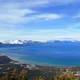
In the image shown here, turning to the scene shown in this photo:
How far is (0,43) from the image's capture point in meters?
159

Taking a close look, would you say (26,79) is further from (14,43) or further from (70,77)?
(14,43)

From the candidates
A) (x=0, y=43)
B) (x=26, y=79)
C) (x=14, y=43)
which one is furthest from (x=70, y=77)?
(x=14, y=43)

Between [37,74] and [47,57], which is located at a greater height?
[47,57]

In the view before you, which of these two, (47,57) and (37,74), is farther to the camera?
(47,57)

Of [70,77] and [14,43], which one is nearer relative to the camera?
[70,77]

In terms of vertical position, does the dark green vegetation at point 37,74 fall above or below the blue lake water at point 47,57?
below

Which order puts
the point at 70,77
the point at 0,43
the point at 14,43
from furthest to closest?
the point at 14,43 < the point at 0,43 < the point at 70,77

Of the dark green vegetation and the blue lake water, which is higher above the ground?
the blue lake water

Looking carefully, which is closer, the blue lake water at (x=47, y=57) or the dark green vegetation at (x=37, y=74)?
the dark green vegetation at (x=37, y=74)

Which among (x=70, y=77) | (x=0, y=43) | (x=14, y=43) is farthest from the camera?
(x=14, y=43)

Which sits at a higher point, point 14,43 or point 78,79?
point 14,43

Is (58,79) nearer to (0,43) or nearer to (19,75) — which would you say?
(19,75)

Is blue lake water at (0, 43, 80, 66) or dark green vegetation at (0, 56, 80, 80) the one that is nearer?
dark green vegetation at (0, 56, 80, 80)

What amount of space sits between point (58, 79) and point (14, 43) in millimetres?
178029
